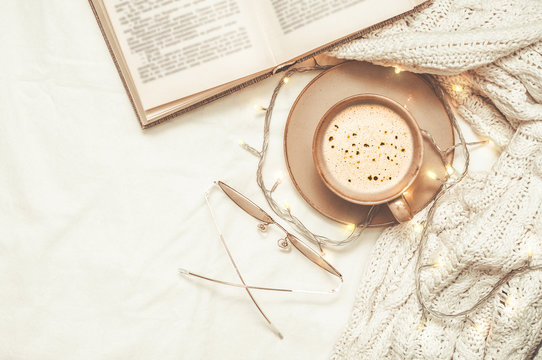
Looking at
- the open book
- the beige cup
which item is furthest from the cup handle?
the open book

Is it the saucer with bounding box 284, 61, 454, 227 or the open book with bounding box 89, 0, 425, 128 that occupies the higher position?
the open book with bounding box 89, 0, 425, 128

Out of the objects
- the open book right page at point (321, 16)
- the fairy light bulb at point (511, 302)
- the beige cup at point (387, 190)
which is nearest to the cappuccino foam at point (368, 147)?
the beige cup at point (387, 190)

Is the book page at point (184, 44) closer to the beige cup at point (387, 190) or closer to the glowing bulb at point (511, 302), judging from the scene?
the beige cup at point (387, 190)

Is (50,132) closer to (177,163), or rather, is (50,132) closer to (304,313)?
(177,163)

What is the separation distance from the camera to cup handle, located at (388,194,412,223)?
634 millimetres

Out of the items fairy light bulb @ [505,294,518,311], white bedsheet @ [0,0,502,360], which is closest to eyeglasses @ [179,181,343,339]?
white bedsheet @ [0,0,502,360]

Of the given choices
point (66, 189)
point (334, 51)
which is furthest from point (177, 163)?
point (334, 51)

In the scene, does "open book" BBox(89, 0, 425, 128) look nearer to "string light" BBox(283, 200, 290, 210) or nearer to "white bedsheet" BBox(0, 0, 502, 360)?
"white bedsheet" BBox(0, 0, 502, 360)

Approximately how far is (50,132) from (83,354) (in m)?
0.39

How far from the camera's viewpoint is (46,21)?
737mm

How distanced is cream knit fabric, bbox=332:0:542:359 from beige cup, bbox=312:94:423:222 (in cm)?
7

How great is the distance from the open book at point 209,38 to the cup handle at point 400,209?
27 cm

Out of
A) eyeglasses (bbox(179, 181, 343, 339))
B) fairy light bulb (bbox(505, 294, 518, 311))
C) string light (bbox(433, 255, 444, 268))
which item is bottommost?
fairy light bulb (bbox(505, 294, 518, 311))

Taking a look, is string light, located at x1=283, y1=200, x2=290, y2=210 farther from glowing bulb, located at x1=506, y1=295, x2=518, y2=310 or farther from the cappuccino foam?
glowing bulb, located at x1=506, y1=295, x2=518, y2=310
